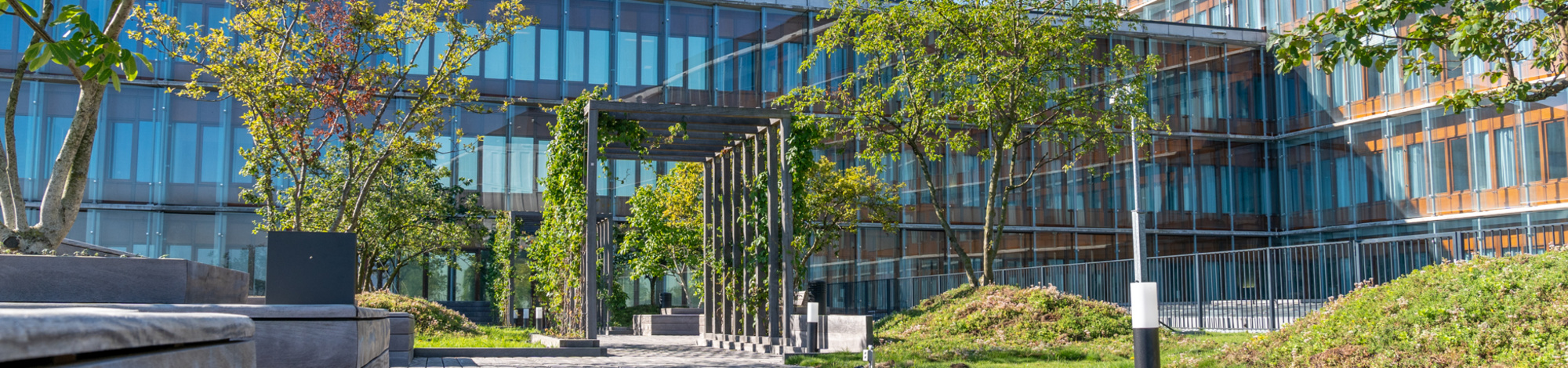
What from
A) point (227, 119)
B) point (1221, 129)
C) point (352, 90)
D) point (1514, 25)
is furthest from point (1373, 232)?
point (227, 119)

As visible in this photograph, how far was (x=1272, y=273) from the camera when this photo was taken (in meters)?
18.5

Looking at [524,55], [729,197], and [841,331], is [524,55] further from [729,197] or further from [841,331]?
[841,331]

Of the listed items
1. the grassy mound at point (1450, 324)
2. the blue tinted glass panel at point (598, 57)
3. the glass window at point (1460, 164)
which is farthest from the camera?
the blue tinted glass panel at point (598, 57)

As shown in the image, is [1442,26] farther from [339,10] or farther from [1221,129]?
[1221,129]

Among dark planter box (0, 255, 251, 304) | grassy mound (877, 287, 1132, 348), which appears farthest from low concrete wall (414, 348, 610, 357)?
dark planter box (0, 255, 251, 304)

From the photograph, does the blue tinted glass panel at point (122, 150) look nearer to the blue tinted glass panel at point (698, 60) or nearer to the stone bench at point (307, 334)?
the blue tinted glass panel at point (698, 60)

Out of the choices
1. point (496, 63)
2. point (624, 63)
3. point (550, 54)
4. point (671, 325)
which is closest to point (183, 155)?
point (496, 63)

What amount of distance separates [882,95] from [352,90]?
904 cm

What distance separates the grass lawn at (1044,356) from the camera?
11234 mm

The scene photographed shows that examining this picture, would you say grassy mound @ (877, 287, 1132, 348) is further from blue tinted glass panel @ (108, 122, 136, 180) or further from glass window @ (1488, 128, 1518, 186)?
blue tinted glass panel @ (108, 122, 136, 180)

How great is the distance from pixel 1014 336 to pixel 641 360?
5.61 m

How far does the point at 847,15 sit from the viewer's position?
68.9ft

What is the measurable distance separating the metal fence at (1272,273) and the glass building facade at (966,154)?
464 millimetres

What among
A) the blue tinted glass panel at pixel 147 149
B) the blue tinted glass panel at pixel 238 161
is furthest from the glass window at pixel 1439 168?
the blue tinted glass panel at pixel 147 149
